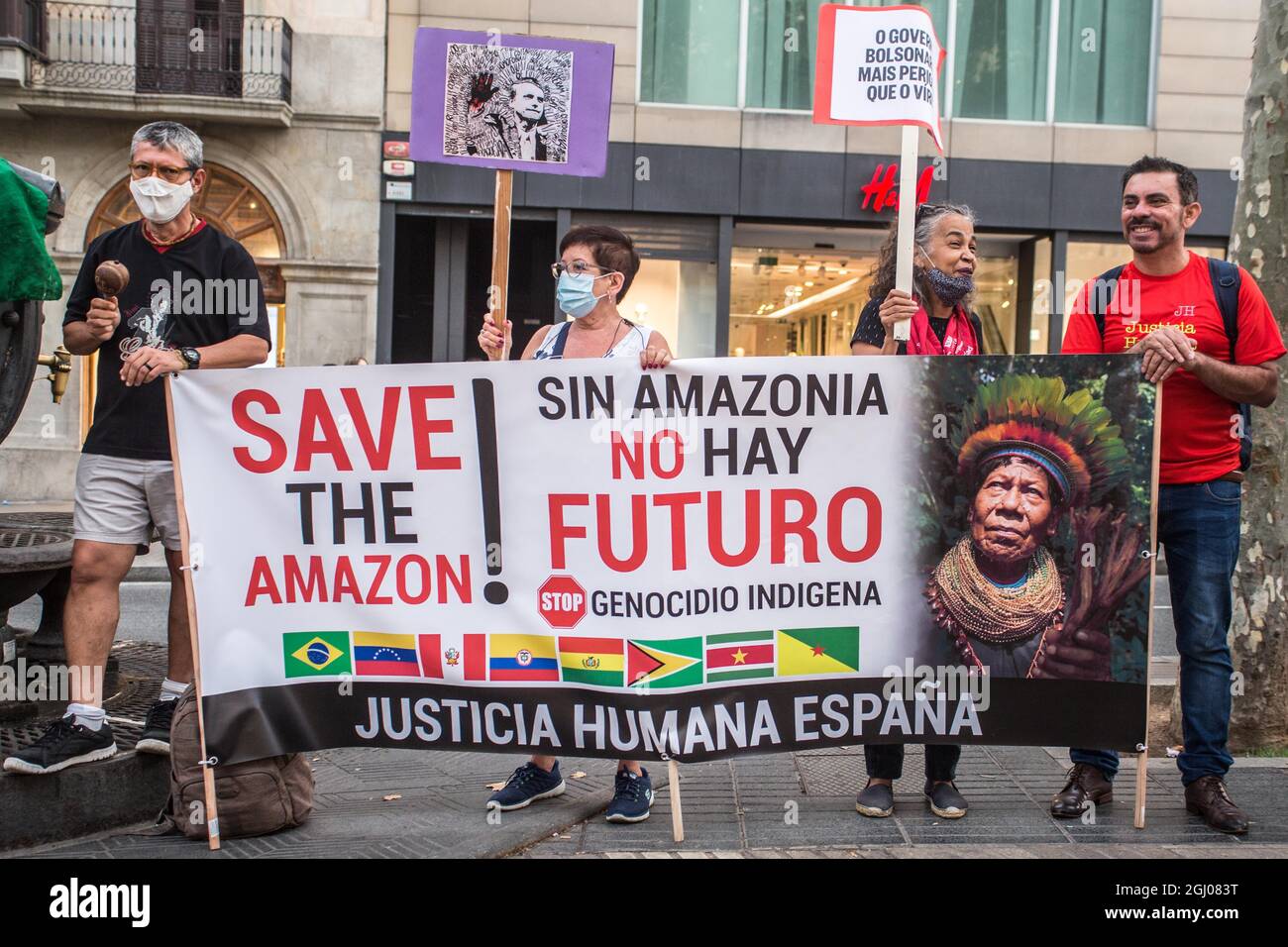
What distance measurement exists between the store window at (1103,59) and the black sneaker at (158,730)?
619 inches

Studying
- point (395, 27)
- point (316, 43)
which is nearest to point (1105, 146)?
point (395, 27)

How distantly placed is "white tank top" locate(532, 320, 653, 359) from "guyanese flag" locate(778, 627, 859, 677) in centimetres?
110

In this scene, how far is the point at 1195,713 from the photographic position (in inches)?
158

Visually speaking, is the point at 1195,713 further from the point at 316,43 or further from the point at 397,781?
the point at 316,43

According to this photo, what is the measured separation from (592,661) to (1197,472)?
2146 millimetres

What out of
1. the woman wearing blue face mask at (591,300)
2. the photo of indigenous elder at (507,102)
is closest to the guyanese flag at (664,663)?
the woman wearing blue face mask at (591,300)

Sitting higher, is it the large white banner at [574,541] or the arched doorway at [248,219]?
the arched doorway at [248,219]

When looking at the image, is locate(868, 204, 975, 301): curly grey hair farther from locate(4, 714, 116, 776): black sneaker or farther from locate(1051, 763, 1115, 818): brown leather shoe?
locate(4, 714, 116, 776): black sneaker

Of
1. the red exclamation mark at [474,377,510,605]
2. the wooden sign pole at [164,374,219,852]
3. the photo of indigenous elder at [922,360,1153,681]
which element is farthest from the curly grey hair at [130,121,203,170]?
the photo of indigenous elder at [922,360,1153,681]

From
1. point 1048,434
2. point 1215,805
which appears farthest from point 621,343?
point 1215,805

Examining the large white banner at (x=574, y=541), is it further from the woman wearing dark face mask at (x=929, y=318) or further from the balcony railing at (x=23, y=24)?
the balcony railing at (x=23, y=24)

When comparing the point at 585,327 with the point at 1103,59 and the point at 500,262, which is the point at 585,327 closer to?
the point at 500,262

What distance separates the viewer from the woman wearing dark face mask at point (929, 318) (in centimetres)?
403

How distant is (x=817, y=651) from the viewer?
12.6 feet
